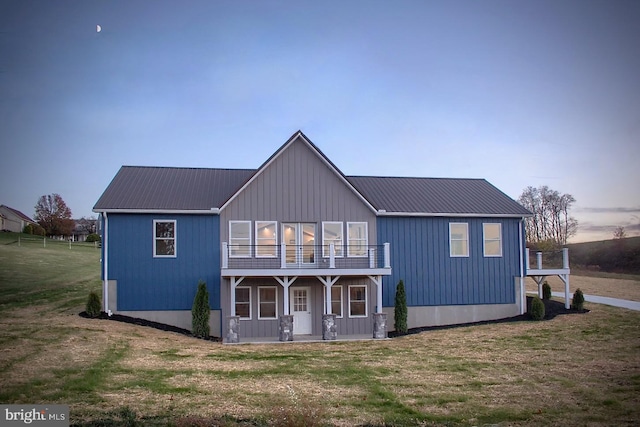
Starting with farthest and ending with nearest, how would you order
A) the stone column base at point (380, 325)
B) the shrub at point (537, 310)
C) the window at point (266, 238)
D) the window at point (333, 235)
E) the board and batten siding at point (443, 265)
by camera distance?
the shrub at point (537, 310) → the board and batten siding at point (443, 265) → the window at point (333, 235) → the window at point (266, 238) → the stone column base at point (380, 325)

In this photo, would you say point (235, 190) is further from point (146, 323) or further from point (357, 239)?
point (146, 323)

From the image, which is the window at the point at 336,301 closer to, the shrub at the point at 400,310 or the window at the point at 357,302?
the window at the point at 357,302

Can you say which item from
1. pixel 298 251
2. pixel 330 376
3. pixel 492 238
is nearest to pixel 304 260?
pixel 298 251

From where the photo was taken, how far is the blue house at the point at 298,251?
2266 centimetres

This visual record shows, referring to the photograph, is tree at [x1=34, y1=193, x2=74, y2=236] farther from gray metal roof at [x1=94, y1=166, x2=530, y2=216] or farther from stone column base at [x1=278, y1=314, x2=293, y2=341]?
stone column base at [x1=278, y1=314, x2=293, y2=341]

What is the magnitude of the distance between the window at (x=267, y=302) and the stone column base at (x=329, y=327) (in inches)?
95.2

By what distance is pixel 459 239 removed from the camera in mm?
25750

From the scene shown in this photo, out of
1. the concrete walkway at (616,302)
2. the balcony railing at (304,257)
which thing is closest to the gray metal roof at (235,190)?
the balcony railing at (304,257)

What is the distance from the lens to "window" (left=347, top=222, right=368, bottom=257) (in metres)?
24.1

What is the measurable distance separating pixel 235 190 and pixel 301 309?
575 centimetres

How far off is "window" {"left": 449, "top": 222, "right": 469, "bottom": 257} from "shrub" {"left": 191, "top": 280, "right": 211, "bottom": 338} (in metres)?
11.3

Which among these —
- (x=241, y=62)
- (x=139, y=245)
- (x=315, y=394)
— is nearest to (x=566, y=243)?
(x=241, y=62)

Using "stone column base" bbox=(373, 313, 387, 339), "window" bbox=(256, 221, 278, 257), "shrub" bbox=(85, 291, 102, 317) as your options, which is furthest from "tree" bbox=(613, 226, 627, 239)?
"shrub" bbox=(85, 291, 102, 317)

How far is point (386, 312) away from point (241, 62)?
13731 mm
